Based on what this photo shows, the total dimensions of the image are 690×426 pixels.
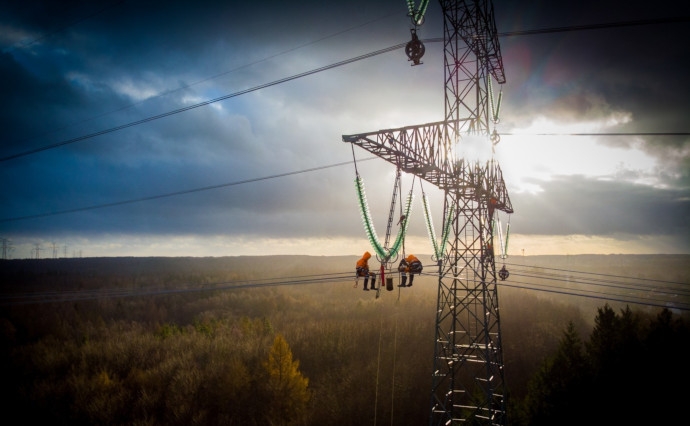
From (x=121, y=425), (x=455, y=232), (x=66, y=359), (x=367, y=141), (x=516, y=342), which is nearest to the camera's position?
(x=367, y=141)

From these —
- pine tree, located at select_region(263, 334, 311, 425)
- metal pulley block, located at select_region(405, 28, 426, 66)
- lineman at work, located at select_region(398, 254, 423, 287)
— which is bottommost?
pine tree, located at select_region(263, 334, 311, 425)

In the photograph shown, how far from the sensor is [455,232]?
54.1 feet

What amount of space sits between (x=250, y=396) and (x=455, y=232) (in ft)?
87.5

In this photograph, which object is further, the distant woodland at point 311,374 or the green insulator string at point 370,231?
the distant woodland at point 311,374

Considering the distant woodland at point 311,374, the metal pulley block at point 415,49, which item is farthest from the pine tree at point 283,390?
the metal pulley block at point 415,49

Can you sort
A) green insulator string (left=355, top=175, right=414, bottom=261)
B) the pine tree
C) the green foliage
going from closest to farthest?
green insulator string (left=355, top=175, right=414, bottom=261) < the green foliage < the pine tree

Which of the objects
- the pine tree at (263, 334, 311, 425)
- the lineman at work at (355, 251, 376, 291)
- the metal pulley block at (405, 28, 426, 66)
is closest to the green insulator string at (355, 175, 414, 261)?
the lineman at work at (355, 251, 376, 291)

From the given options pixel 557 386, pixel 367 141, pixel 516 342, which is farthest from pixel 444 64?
A: pixel 516 342

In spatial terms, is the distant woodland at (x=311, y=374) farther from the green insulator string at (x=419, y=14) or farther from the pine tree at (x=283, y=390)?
the green insulator string at (x=419, y=14)

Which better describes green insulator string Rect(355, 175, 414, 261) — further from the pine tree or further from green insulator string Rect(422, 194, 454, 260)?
the pine tree

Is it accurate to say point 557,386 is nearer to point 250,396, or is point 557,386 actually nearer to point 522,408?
point 522,408

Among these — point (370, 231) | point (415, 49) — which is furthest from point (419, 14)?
point (370, 231)

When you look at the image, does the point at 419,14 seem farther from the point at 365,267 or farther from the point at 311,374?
the point at 311,374

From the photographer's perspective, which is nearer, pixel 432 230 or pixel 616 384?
pixel 432 230
